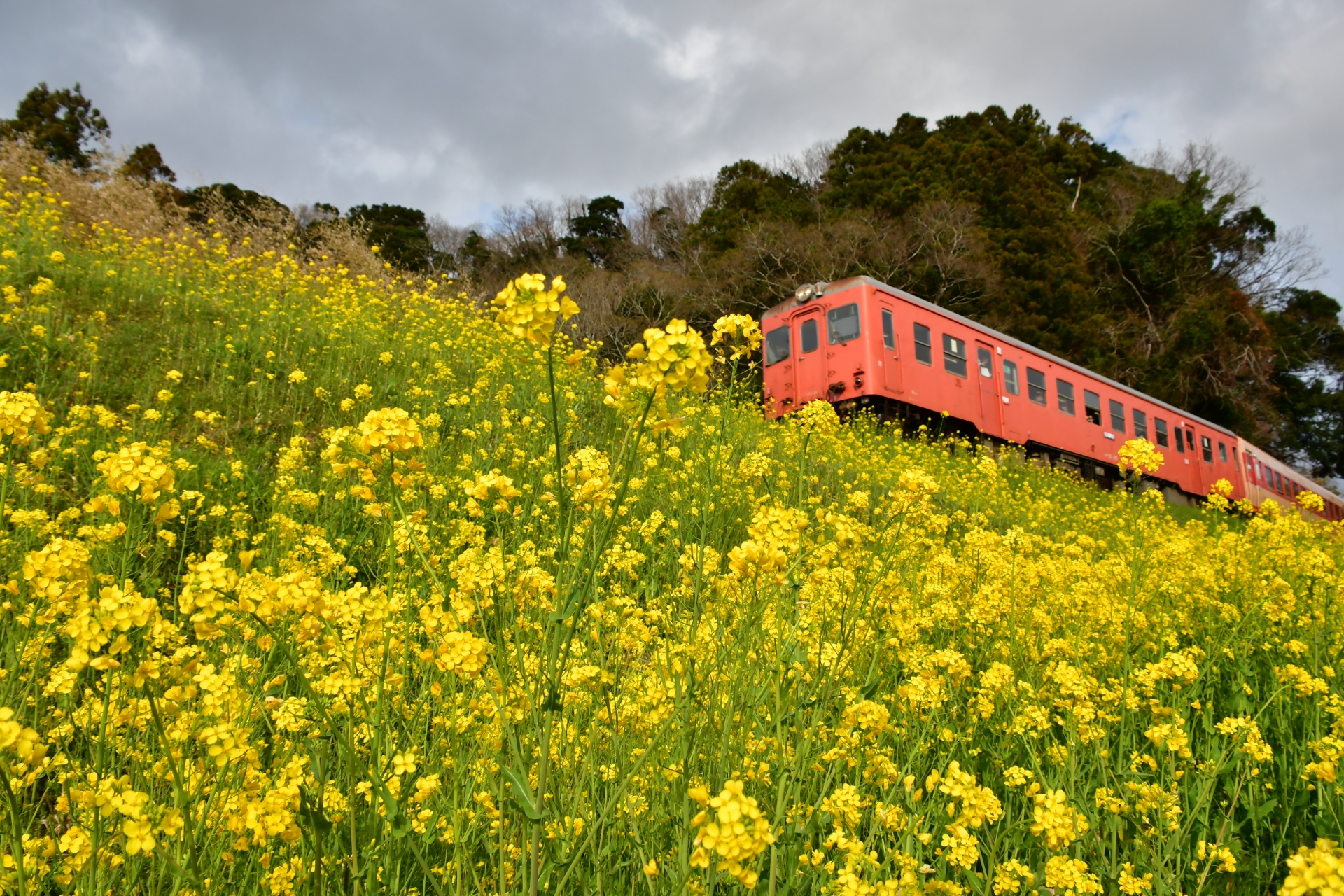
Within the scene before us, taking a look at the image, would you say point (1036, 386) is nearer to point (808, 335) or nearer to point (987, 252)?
point (808, 335)

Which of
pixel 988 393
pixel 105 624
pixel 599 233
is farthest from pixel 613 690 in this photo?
pixel 599 233

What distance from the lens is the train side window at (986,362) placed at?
1077 centimetres

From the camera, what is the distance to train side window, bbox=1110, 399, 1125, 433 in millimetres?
12945

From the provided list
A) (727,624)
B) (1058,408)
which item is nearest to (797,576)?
(727,624)

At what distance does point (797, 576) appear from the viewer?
1.98 m

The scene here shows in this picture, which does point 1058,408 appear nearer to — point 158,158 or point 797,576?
point 797,576

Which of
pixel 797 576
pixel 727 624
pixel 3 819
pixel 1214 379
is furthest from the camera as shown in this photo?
pixel 1214 379

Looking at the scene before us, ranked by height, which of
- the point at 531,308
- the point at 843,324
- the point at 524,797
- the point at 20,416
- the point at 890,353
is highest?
the point at 843,324

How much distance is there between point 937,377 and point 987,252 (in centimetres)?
1346

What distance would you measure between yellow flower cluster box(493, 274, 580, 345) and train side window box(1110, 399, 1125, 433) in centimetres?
1411

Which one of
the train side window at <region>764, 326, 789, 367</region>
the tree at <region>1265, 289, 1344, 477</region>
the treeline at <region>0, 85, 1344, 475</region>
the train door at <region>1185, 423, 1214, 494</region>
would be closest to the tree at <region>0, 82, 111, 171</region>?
the treeline at <region>0, 85, 1344, 475</region>

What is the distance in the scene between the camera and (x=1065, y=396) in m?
12.0

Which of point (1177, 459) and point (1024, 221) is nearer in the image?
point (1177, 459)

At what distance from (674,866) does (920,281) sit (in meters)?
20.4
